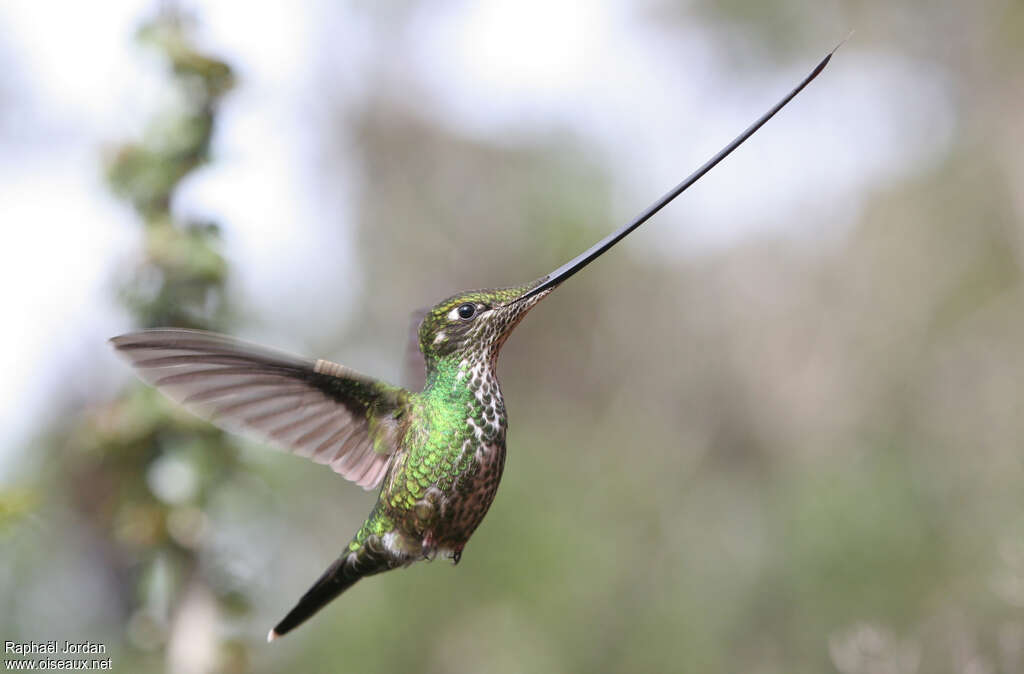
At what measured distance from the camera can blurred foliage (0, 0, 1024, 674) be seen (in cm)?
553

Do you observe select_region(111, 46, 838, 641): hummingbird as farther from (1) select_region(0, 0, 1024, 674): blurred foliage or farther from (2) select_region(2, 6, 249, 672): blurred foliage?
(1) select_region(0, 0, 1024, 674): blurred foliage

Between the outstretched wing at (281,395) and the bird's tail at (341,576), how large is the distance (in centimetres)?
18

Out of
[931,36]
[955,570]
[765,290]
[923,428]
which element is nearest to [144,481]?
[955,570]

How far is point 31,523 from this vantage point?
4.91ft

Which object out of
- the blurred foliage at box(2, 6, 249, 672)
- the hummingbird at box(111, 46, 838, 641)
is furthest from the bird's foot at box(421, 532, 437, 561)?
the blurred foliage at box(2, 6, 249, 672)

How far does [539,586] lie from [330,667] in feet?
4.86

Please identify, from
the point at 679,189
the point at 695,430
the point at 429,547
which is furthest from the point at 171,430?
the point at 695,430

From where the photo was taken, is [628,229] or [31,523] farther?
[31,523]

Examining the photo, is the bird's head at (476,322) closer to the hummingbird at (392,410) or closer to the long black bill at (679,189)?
the hummingbird at (392,410)

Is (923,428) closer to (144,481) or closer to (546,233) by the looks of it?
(546,233)

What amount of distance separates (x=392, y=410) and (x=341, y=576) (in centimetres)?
36

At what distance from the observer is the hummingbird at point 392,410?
64.7 inches

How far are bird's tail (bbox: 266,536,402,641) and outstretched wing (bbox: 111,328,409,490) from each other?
176mm

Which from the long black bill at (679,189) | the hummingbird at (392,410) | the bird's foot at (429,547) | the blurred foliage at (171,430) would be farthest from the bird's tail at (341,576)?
the long black bill at (679,189)
